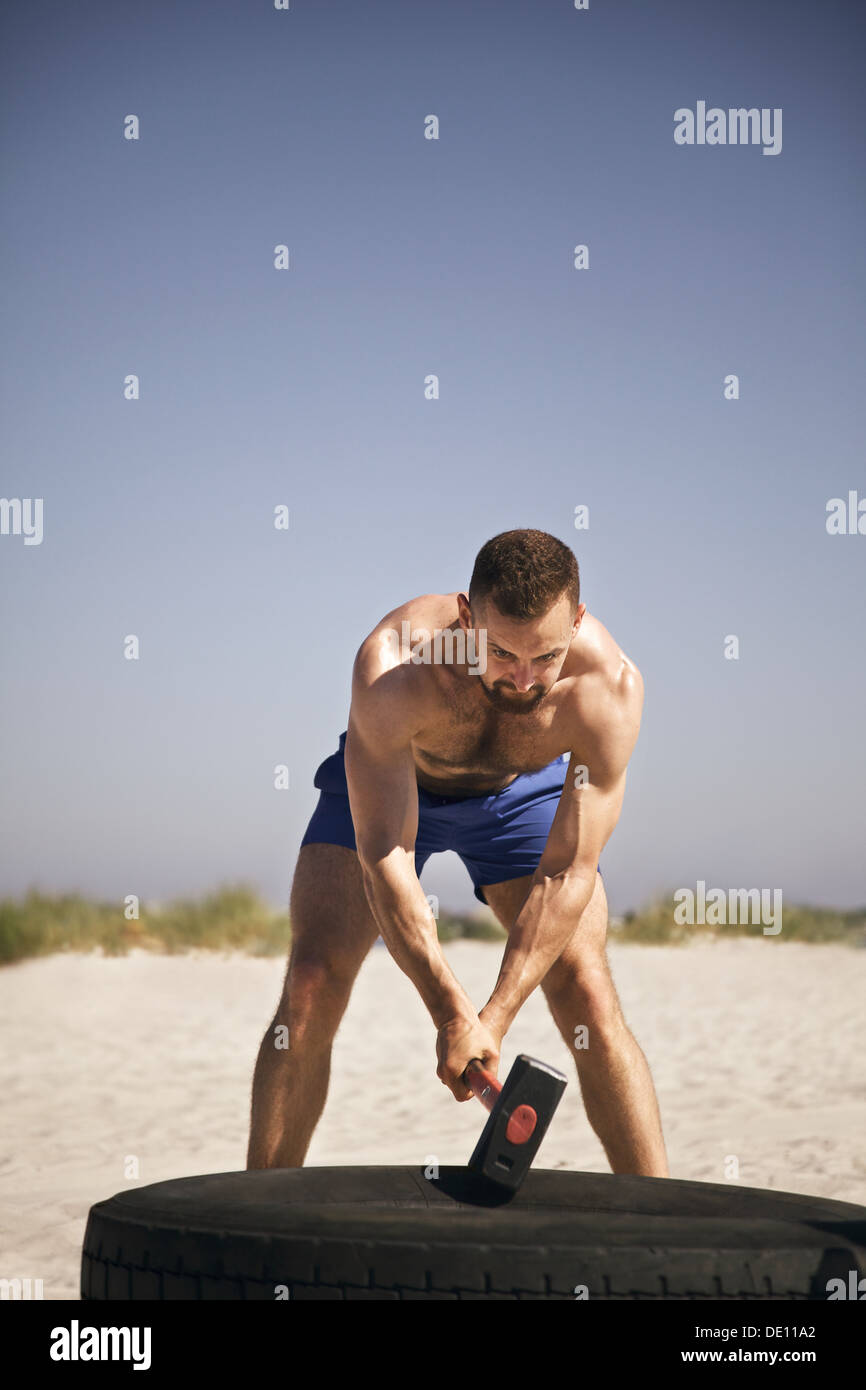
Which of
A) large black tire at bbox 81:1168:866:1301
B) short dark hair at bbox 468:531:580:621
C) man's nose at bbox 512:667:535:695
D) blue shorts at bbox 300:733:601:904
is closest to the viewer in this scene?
large black tire at bbox 81:1168:866:1301

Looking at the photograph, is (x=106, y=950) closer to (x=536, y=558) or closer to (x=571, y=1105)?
(x=571, y=1105)

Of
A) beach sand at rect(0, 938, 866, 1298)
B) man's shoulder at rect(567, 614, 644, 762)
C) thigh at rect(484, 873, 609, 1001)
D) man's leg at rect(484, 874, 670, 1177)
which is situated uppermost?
man's shoulder at rect(567, 614, 644, 762)

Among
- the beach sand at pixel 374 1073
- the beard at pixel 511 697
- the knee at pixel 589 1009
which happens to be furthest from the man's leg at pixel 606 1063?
the beach sand at pixel 374 1073

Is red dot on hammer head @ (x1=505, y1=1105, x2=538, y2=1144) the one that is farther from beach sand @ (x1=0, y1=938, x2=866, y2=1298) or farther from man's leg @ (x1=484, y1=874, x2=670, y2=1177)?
beach sand @ (x1=0, y1=938, x2=866, y2=1298)

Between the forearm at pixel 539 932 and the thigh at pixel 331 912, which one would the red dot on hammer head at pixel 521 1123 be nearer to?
the forearm at pixel 539 932

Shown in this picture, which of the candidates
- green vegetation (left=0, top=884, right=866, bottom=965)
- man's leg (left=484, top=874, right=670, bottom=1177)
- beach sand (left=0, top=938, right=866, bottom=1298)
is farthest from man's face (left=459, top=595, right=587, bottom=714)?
green vegetation (left=0, top=884, right=866, bottom=965)

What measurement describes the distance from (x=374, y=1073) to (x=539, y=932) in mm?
5878

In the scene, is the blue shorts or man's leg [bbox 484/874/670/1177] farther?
the blue shorts

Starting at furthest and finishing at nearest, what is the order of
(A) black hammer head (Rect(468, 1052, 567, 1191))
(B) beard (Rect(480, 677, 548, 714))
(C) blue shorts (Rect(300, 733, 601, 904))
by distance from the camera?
(C) blue shorts (Rect(300, 733, 601, 904))
(B) beard (Rect(480, 677, 548, 714))
(A) black hammer head (Rect(468, 1052, 567, 1191))

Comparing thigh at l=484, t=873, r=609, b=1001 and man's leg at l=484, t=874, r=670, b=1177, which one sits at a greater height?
thigh at l=484, t=873, r=609, b=1001

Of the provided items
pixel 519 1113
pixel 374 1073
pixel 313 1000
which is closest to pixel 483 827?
pixel 313 1000

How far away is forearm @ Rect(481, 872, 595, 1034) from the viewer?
10.1 feet

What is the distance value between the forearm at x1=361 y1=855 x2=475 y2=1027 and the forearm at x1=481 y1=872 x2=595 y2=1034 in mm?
160
